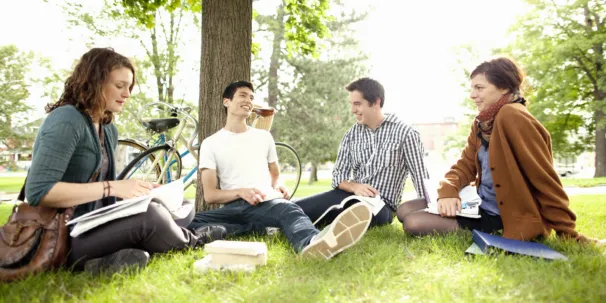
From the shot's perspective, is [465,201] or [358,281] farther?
[465,201]

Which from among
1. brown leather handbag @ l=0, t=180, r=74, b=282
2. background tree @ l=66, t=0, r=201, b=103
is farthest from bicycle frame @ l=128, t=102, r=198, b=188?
background tree @ l=66, t=0, r=201, b=103

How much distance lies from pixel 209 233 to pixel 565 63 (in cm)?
1789

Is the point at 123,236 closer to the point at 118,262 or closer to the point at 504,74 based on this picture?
the point at 118,262

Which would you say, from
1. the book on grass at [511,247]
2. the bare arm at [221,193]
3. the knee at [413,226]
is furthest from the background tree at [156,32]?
the book on grass at [511,247]

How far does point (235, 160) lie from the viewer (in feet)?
11.5

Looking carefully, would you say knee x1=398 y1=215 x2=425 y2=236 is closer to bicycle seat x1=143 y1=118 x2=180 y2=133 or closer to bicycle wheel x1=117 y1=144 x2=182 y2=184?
bicycle wheel x1=117 y1=144 x2=182 y2=184

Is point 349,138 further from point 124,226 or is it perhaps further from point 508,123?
point 124,226

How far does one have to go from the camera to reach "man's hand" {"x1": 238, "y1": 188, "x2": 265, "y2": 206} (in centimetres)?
322

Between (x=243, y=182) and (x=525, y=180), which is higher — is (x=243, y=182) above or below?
below

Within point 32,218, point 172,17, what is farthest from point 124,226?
point 172,17

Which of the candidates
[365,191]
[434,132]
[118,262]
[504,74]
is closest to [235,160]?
[365,191]

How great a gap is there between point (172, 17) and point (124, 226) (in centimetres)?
1728

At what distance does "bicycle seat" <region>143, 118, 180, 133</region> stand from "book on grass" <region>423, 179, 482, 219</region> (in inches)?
103

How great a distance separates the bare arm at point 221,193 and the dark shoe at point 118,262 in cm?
100
